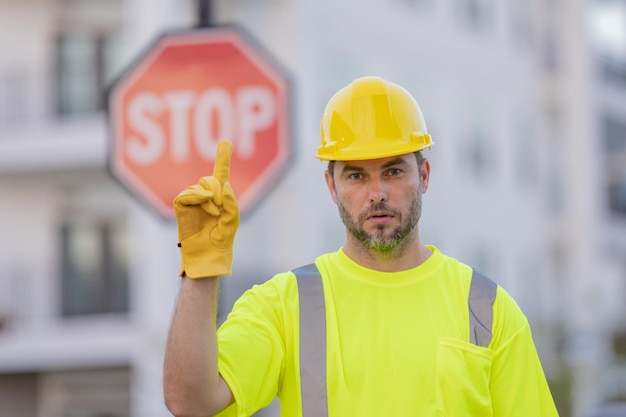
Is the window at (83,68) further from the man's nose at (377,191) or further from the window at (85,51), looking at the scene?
the man's nose at (377,191)

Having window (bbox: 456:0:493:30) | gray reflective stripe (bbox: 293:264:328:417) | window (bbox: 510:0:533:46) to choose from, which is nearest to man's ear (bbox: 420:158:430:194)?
gray reflective stripe (bbox: 293:264:328:417)

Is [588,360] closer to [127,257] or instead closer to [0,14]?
[127,257]

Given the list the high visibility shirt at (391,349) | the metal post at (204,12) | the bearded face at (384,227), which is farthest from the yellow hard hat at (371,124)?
the metal post at (204,12)

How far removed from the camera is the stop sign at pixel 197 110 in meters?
6.82

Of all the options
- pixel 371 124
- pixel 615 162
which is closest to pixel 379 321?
pixel 371 124

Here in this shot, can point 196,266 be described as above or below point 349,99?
below

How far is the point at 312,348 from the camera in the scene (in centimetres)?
388

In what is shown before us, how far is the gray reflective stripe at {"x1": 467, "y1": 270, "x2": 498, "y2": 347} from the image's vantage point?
3.95 m

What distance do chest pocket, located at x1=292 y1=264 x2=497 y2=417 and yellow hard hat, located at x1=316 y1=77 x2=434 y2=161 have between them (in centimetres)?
37

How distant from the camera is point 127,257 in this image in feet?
77.1

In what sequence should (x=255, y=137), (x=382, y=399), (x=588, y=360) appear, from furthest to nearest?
(x=588, y=360)
(x=255, y=137)
(x=382, y=399)

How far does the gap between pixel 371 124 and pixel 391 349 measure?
64 centimetres

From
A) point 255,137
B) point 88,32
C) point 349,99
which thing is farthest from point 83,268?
point 349,99

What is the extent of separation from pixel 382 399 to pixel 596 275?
35871 millimetres
